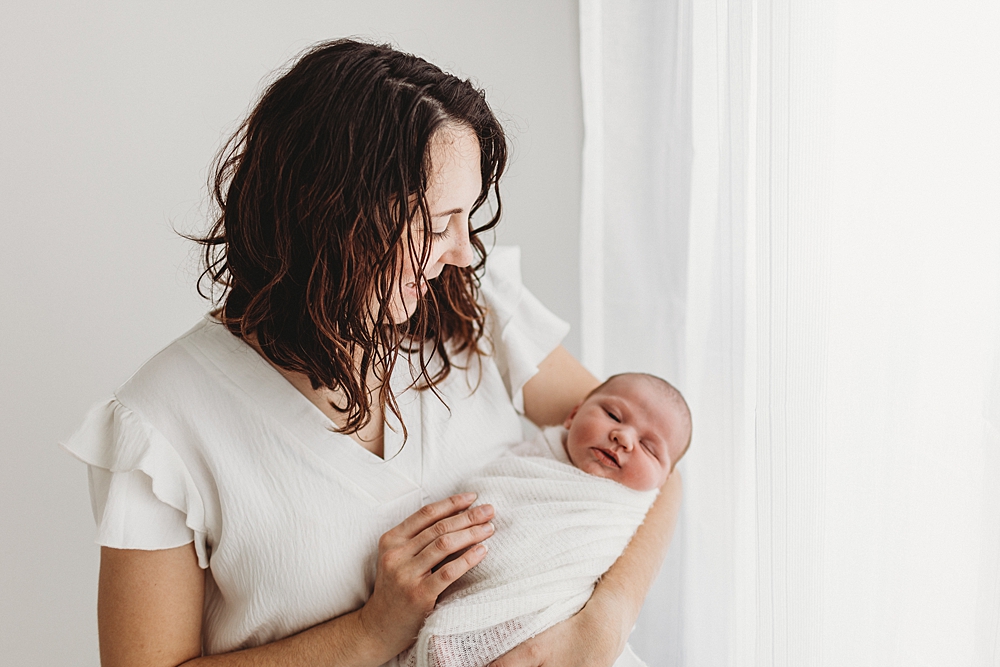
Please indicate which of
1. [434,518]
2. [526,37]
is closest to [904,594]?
[434,518]

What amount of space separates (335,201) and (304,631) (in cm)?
56

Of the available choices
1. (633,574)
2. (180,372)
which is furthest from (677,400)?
(180,372)

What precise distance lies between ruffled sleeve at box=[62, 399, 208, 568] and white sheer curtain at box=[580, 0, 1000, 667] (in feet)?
2.56

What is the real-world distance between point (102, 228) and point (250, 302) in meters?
0.65

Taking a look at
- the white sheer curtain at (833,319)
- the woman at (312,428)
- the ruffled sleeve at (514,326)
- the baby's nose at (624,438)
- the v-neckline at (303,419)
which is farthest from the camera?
the ruffled sleeve at (514,326)

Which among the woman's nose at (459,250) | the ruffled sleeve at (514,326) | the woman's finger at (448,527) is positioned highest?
the woman's nose at (459,250)

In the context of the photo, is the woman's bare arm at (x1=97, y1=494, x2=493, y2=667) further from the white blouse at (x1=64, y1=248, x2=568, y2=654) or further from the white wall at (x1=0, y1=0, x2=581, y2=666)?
the white wall at (x1=0, y1=0, x2=581, y2=666)

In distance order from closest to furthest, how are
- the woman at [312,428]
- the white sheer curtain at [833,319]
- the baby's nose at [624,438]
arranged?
the white sheer curtain at [833,319] → the woman at [312,428] → the baby's nose at [624,438]

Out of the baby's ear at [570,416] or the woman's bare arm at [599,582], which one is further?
the baby's ear at [570,416]

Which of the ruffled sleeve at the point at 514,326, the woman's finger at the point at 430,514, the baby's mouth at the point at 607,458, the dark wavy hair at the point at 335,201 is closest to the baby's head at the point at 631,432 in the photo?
the baby's mouth at the point at 607,458

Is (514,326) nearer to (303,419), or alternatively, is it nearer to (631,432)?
(631,432)

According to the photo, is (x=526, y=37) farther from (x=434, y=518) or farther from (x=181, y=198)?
(x=434, y=518)

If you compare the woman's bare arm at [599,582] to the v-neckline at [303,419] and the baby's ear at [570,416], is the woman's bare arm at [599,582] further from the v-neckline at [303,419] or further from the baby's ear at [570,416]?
the v-neckline at [303,419]

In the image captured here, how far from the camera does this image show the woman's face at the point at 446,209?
925 millimetres
